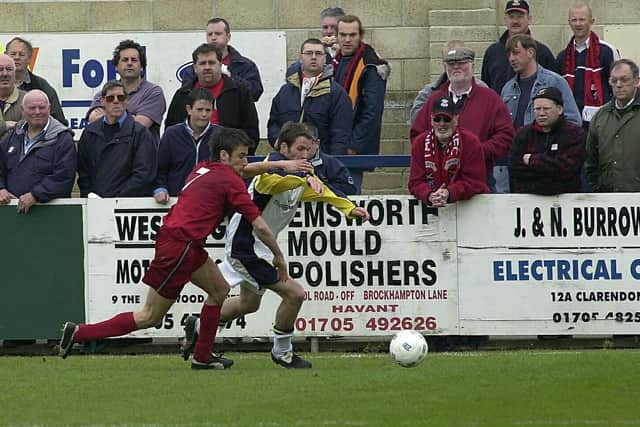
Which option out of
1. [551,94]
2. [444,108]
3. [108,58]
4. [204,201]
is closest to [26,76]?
[108,58]

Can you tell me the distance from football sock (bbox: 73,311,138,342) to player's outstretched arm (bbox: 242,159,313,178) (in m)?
1.42

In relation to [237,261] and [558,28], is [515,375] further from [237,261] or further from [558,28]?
[558,28]

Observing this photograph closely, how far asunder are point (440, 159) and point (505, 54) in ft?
7.44

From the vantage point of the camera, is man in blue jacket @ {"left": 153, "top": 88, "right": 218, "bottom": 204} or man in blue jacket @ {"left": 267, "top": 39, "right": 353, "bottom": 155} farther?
man in blue jacket @ {"left": 267, "top": 39, "right": 353, "bottom": 155}

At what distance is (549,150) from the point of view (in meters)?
13.6

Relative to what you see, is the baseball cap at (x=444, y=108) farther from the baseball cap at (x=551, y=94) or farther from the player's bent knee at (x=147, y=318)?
the player's bent knee at (x=147, y=318)

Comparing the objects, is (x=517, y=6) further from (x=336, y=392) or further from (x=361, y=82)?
(x=336, y=392)

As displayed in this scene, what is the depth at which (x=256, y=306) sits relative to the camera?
12336 millimetres

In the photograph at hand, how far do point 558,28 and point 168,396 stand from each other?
9.32 meters

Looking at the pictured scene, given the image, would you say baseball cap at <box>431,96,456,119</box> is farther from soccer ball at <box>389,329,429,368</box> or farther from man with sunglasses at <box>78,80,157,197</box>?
man with sunglasses at <box>78,80,157,197</box>

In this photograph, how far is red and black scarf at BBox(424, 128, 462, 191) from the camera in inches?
531

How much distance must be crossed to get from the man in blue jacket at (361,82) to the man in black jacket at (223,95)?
1.34 meters

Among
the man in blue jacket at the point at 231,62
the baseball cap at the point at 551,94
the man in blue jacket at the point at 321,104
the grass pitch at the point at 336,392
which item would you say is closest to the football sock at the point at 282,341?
the grass pitch at the point at 336,392

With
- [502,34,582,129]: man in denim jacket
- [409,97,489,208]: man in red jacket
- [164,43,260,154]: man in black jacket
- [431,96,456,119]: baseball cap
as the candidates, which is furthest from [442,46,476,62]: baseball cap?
[164,43,260,154]: man in black jacket
